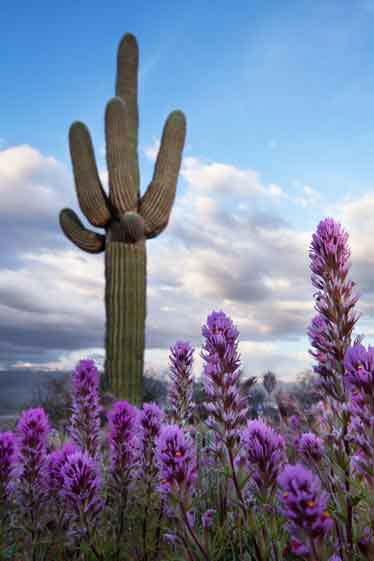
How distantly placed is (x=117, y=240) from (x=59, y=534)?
14.7 meters

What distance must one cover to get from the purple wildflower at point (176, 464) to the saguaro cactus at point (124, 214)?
14303mm

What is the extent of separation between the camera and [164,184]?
18.2m

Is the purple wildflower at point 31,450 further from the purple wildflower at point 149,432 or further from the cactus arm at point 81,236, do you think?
the cactus arm at point 81,236

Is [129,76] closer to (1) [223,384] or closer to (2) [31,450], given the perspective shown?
(2) [31,450]

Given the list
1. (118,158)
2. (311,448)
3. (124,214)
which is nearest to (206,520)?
(311,448)

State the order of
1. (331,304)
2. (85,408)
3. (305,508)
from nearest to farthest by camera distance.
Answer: (305,508) < (331,304) < (85,408)

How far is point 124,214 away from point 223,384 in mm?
15629

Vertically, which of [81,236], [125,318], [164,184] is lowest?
[125,318]

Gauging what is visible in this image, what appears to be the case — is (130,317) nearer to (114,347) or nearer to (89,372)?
(114,347)

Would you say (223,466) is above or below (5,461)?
above

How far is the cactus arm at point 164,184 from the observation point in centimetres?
1820

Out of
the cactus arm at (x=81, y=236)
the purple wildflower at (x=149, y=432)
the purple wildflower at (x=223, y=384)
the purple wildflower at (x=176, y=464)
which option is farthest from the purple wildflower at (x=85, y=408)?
the cactus arm at (x=81, y=236)

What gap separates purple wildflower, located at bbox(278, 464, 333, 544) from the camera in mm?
1221

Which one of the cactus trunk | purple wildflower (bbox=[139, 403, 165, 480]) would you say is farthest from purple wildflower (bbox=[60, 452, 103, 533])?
the cactus trunk
